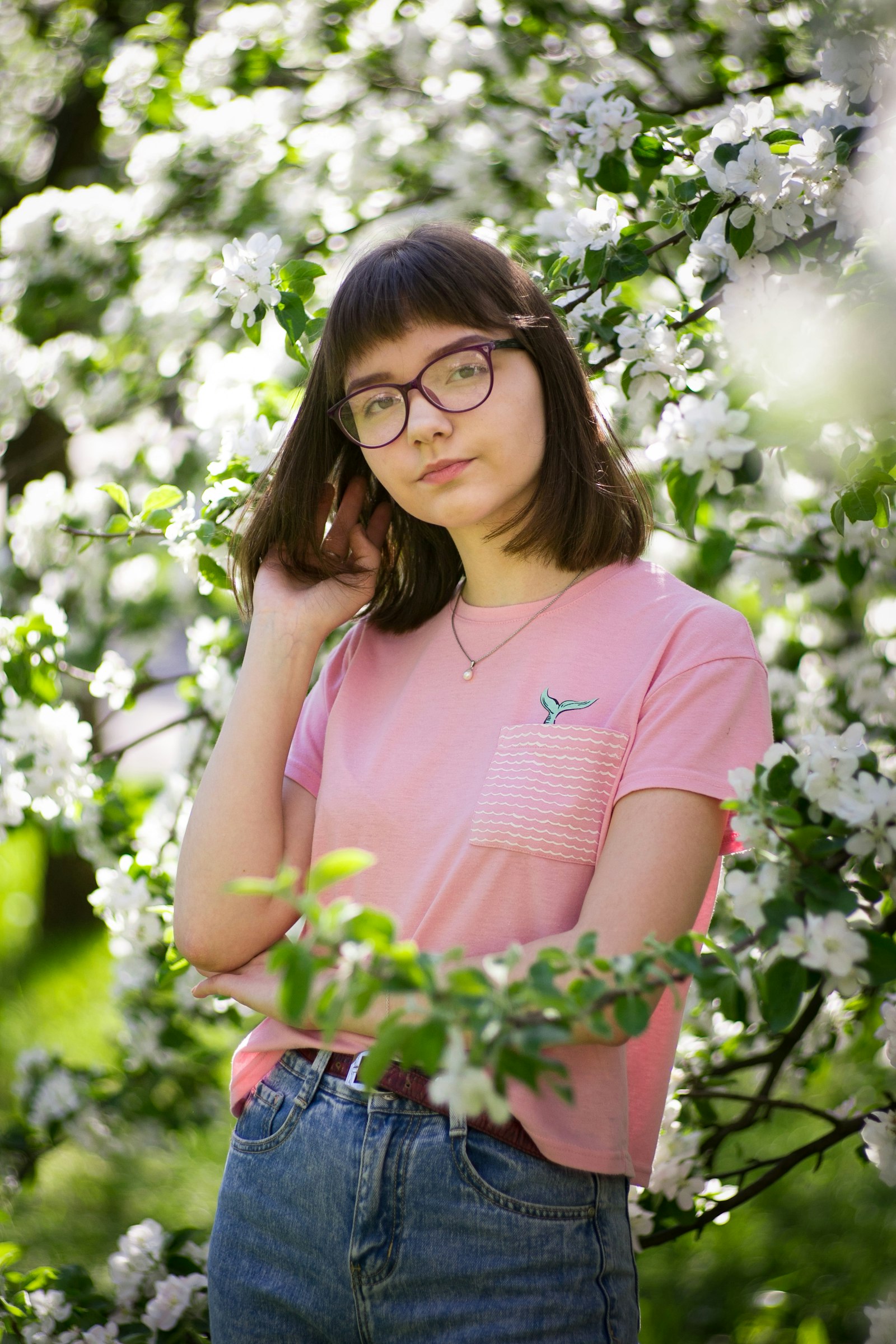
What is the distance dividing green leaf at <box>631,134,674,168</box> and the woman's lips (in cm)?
81

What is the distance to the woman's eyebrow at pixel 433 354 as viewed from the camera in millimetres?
1428

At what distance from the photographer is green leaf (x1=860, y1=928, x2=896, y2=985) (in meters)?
1.02

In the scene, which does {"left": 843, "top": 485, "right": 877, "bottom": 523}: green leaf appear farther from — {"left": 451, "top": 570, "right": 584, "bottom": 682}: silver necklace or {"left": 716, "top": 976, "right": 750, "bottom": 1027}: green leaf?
{"left": 716, "top": 976, "right": 750, "bottom": 1027}: green leaf

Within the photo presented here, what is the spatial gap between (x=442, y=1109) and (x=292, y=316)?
44.4 inches

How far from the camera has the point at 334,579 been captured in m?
1.71

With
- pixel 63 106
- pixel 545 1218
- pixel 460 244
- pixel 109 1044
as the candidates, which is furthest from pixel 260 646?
pixel 63 106

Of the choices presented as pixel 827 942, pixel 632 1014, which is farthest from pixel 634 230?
pixel 632 1014

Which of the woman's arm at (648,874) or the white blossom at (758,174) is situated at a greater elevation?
the white blossom at (758,174)

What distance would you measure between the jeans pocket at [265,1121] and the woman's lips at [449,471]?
2.54 feet

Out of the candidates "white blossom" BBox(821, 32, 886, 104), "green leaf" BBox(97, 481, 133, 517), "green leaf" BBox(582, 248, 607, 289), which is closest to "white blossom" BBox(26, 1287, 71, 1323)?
"green leaf" BBox(97, 481, 133, 517)

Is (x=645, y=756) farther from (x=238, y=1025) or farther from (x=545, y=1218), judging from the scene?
(x=238, y=1025)

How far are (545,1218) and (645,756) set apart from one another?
504 mm

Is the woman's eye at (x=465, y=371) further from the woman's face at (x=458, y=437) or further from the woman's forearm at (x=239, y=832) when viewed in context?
the woman's forearm at (x=239, y=832)

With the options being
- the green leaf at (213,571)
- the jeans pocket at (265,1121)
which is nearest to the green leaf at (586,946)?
the jeans pocket at (265,1121)
